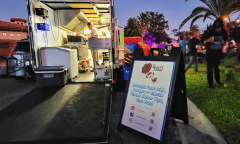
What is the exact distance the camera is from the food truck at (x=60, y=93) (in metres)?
2.28

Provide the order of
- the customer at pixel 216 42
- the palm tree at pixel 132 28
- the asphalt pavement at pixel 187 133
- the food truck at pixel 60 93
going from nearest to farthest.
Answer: the asphalt pavement at pixel 187 133
the food truck at pixel 60 93
the customer at pixel 216 42
the palm tree at pixel 132 28

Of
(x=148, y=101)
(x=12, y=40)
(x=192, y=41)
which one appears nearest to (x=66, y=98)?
(x=148, y=101)

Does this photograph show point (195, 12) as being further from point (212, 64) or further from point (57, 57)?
point (57, 57)

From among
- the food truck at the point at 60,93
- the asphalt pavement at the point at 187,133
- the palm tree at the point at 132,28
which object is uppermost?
the palm tree at the point at 132,28

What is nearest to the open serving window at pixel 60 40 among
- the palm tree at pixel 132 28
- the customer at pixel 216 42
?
the customer at pixel 216 42

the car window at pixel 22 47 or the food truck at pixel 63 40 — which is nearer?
the food truck at pixel 63 40

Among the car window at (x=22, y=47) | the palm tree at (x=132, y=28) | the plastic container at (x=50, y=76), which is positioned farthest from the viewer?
the palm tree at (x=132, y=28)

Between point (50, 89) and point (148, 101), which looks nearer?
point (148, 101)

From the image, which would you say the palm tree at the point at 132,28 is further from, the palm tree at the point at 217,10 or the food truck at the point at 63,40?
the food truck at the point at 63,40

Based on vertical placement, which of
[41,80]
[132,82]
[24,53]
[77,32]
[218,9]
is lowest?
[41,80]

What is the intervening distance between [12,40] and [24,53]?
10.2 meters

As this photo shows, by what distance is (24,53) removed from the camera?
598 centimetres

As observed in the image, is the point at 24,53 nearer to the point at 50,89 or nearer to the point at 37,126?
the point at 50,89

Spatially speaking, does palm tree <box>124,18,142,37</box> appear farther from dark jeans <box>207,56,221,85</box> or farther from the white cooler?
dark jeans <box>207,56,221,85</box>
